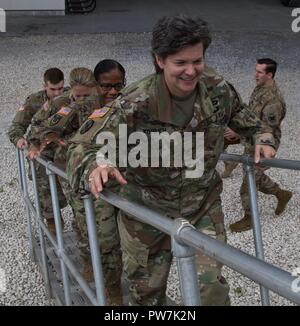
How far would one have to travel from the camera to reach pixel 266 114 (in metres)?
5.00

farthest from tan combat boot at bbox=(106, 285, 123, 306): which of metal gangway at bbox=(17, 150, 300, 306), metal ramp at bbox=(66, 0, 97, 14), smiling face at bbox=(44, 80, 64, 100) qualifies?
metal ramp at bbox=(66, 0, 97, 14)

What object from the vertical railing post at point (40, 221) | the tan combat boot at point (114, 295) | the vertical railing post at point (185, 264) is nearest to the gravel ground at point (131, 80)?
the vertical railing post at point (40, 221)

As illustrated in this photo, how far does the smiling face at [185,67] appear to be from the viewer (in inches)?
79.0

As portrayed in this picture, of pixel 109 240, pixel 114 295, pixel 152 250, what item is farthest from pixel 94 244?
pixel 114 295

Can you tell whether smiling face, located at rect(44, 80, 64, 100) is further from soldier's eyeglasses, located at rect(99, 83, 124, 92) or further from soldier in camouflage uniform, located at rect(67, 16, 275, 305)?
soldier in camouflage uniform, located at rect(67, 16, 275, 305)

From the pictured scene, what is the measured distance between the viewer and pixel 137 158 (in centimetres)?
217

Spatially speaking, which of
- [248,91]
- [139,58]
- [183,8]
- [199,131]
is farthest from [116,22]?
[199,131]

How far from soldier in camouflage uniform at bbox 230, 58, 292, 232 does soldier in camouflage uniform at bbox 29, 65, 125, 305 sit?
5.59 ft

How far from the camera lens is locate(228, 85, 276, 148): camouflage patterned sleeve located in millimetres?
2395

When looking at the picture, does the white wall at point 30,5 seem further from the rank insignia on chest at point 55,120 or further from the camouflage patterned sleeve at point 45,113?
the rank insignia on chest at point 55,120

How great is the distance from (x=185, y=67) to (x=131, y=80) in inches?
350

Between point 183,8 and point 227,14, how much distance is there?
1505 millimetres

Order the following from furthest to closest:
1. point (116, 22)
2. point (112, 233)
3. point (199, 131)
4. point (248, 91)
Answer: point (116, 22) < point (248, 91) < point (112, 233) < point (199, 131)
